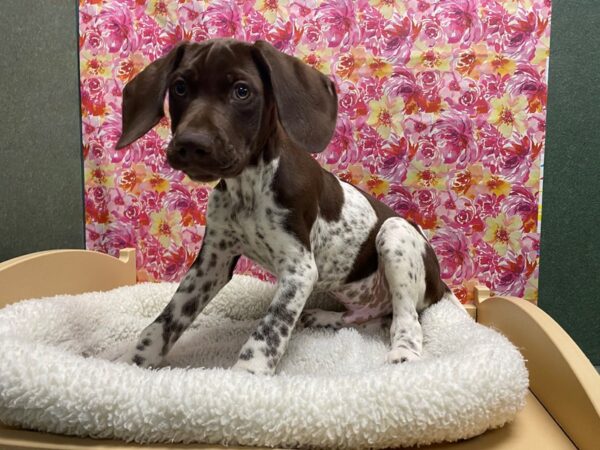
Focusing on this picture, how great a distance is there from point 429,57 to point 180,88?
1466 mm

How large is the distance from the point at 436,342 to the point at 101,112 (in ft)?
6.42

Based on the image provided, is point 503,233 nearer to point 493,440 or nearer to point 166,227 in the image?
point 493,440

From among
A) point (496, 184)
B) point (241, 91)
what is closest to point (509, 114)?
point (496, 184)

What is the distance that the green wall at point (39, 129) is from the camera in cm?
213

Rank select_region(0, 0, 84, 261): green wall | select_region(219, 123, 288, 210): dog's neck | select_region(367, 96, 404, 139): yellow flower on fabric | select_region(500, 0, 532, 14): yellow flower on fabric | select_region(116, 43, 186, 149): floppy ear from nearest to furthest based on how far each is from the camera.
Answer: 1. select_region(116, 43, 186, 149): floppy ear
2. select_region(219, 123, 288, 210): dog's neck
3. select_region(0, 0, 84, 261): green wall
4. select_region(500, 0, 532, 14): yellow flower on fabric
5. select_region(367, 96, 404, 139): yellow flower on fabric

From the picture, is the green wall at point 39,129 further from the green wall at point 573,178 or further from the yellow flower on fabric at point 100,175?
the green wall at point 573,178

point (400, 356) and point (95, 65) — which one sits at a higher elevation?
point (95, 65)

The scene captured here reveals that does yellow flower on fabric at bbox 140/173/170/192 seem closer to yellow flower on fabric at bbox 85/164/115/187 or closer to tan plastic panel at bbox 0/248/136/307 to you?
yellow flower on fabric at bbox 85/164/115/187

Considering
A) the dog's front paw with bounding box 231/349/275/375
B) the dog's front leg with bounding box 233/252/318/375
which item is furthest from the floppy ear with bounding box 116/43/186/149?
the dog's front paw with bounding box 231/349/275/375

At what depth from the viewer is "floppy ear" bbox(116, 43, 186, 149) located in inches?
62.9

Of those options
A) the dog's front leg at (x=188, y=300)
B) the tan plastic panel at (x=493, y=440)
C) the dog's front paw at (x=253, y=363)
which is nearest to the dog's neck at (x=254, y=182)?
the dog's front leg at (x=188, y=300)

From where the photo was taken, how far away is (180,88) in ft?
5.11

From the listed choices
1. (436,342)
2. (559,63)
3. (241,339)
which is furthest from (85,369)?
(559,63)

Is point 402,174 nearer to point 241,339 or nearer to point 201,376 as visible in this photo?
point 241,339
